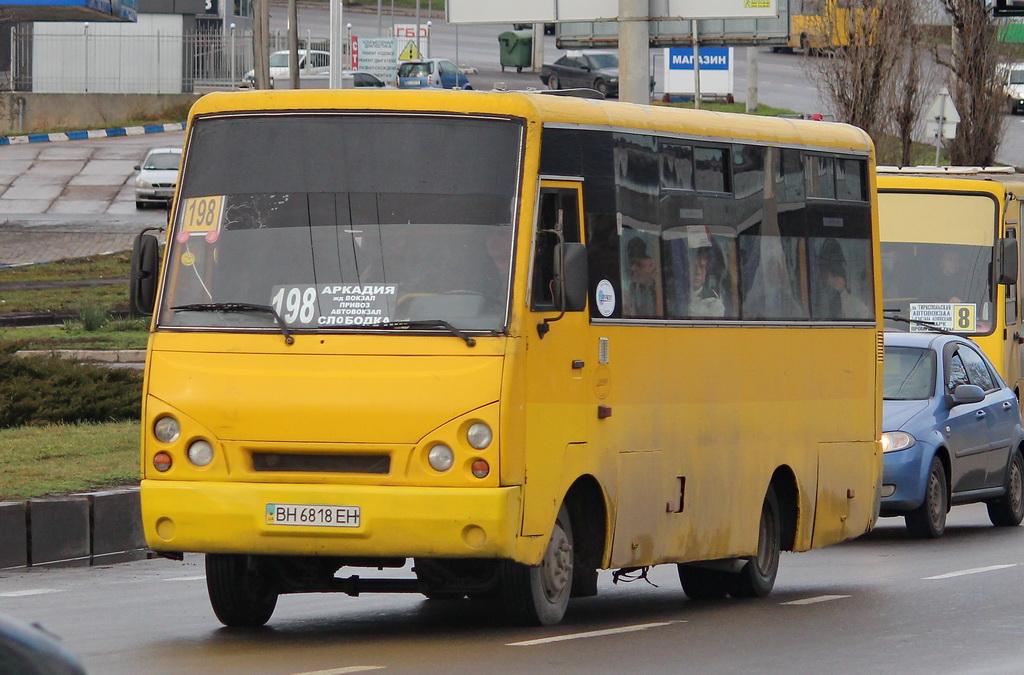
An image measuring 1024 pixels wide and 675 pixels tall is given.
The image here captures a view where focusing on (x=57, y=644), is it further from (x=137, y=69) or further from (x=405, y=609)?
(x=137, y=69)

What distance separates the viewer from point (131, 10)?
1921 inches

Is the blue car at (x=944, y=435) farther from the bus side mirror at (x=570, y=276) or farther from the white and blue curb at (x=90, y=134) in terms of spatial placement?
the white and blue curb at (x=90, y=134)

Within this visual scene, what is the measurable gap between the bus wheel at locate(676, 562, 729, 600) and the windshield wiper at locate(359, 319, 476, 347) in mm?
3370

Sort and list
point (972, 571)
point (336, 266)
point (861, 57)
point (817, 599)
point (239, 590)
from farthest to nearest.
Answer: point (861, 57) < point (972, 571) < point (817, 599) < point (239, 590) < point (336, 266)

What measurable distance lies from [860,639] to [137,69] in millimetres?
57841

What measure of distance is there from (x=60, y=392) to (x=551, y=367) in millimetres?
9659

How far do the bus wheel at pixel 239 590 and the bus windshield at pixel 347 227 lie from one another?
1.20 m

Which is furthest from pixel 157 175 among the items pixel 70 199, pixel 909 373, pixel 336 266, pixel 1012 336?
pixel 336 266

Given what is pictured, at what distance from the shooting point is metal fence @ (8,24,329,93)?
6419cm

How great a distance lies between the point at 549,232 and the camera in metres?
10.1

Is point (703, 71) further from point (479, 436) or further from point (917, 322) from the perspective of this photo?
point (479, 436)

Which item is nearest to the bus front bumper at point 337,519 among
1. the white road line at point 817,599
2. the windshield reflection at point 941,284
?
the white road line at point 817,599

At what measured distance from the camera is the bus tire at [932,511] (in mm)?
16266

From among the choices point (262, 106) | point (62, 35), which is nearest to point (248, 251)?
point (262, 106)
